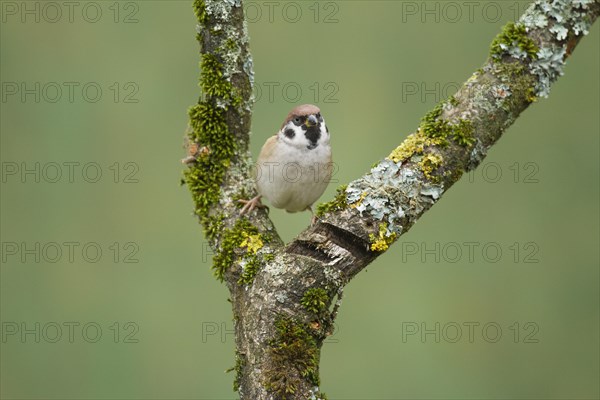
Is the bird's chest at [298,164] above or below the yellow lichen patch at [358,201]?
above

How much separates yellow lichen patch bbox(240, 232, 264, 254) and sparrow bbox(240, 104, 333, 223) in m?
0.93

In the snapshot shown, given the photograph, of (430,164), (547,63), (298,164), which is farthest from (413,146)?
(298,164)

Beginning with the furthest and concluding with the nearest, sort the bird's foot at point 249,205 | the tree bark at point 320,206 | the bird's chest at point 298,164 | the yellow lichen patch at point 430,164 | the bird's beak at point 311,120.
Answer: the bird's chest at point 298,164
the bird's beak at point 311,120
the bird's foot at point 249,205
the yellow lichen patch at point 430,164
the tree bark at point 320,206

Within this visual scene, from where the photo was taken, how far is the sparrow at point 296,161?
381 cm

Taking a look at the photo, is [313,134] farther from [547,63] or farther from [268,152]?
[547,63]

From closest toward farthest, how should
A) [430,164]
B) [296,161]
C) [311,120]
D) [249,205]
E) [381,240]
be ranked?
[381,240], [430,164], [249,205], [311,120], [296,161]

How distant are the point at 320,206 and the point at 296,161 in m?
1.24

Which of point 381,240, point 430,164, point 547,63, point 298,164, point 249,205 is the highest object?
point 298,164

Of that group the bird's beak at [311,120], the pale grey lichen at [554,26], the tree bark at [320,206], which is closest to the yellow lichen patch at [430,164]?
the tree bark at [320,206]

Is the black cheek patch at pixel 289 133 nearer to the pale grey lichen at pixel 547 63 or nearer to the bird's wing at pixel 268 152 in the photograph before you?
the bird's wing at pixel 268 152

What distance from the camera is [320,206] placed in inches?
105

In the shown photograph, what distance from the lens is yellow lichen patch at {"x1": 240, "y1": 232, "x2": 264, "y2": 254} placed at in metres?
2.78

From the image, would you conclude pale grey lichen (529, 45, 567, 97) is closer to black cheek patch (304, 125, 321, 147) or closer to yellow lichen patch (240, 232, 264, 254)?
yellow lichen patch (240, 232, 264, 254)

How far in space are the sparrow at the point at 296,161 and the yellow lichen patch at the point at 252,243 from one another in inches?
36.7
